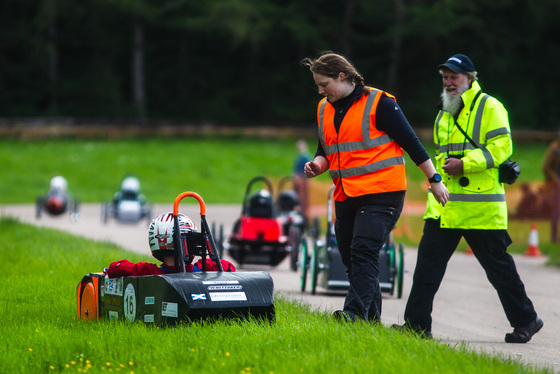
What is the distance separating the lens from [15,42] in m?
60.4

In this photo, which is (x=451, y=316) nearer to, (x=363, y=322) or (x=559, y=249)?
(x=363, y=322)

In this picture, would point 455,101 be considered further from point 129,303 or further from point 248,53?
point 248,53

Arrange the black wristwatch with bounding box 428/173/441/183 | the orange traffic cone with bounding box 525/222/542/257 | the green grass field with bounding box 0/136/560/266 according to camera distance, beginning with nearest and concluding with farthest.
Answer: the black wristwatch with bounding box 428/173/441/183 → the orange traffic cone with bounding box 525/222/542/257 → the green grass field with bounding box 0/136/560/266

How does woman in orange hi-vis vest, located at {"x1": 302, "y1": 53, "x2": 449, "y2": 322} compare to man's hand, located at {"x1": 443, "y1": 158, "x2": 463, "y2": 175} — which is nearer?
woman in orange hi-vis vest, located at {"x1": 302, "y1": 53, "x2": 449, "y2": 322}

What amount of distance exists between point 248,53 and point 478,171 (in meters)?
59.9

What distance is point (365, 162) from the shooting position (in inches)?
268

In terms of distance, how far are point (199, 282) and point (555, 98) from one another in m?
63.5

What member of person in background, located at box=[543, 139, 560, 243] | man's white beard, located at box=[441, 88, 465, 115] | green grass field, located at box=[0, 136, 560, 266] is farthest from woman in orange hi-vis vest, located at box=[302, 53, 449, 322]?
green grass field, located at box=[0, 136, 560, 266]

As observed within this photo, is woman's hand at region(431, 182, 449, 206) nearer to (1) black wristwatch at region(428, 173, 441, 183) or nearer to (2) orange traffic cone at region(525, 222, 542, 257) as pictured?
(1) black wristwatch at region(428, 173, 441, 183)

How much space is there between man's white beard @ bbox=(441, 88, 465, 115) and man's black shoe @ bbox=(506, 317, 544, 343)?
1.65 m

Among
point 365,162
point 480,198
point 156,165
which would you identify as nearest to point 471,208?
point 480,198

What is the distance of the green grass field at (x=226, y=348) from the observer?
5250 millimetres

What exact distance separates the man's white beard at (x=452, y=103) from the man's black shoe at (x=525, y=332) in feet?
5.40

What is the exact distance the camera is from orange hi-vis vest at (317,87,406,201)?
680 centimetres
